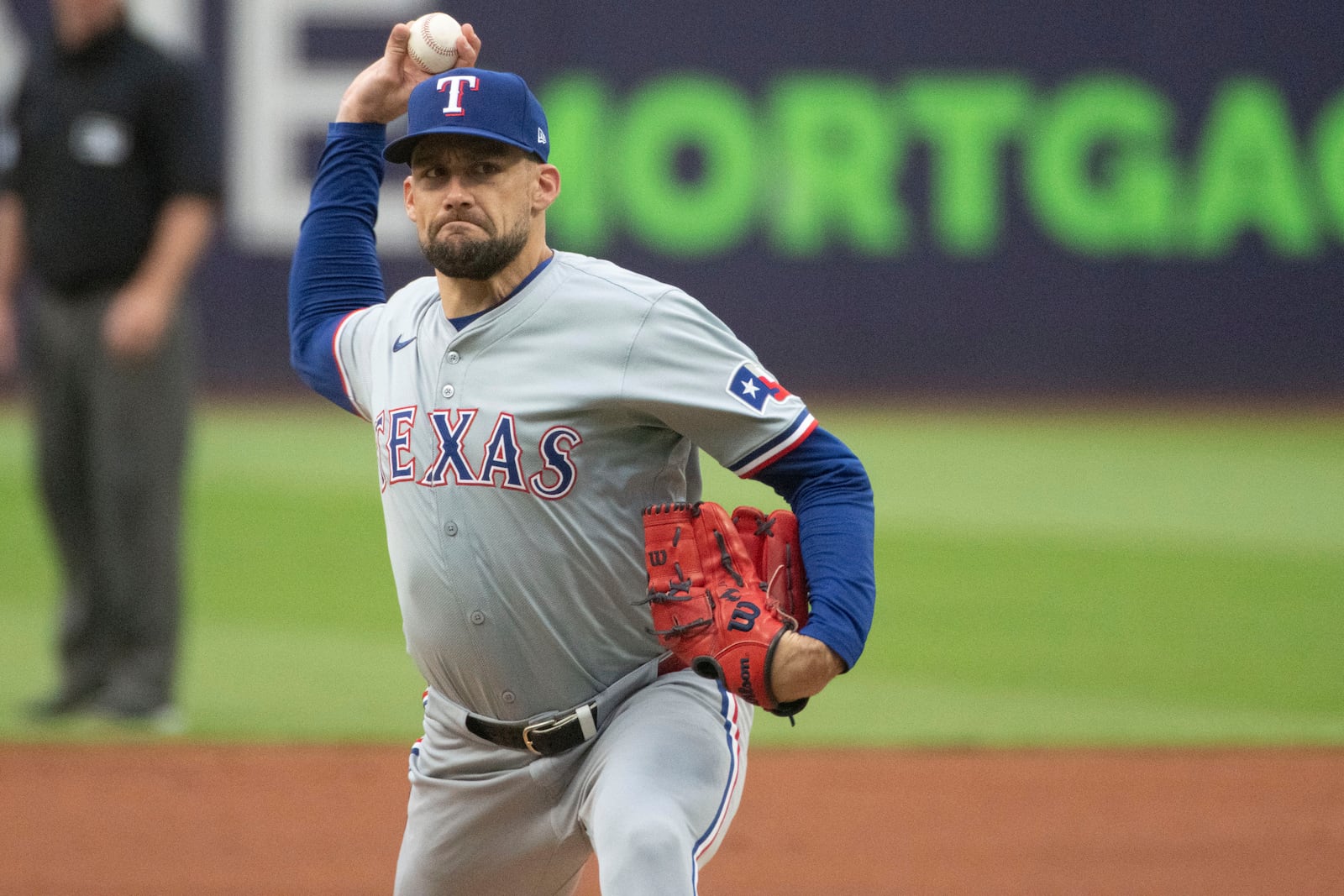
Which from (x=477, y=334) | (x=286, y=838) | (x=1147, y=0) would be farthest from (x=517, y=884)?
(x=1147, y=0)

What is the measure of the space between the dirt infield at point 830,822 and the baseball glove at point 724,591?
188 cm

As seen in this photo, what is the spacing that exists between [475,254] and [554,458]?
14.5 inches

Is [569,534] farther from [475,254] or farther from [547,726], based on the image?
[475,254]

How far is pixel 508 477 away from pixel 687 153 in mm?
13154

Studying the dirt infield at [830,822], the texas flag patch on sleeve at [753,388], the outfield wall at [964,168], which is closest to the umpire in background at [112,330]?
the dirt infield at [830,822]

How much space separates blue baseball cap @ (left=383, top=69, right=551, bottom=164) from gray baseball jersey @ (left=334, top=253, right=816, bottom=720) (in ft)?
0.87

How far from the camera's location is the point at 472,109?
3.04 metres

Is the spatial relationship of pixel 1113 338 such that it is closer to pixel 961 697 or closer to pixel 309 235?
pixel 961 697

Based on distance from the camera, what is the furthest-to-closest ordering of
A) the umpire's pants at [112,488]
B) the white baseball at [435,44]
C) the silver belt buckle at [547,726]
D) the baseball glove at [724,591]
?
the umpire's pants at [112,488], the white baseball at [435,44], the silver belt buckle at [547,726], the baseball glove at [724,591]

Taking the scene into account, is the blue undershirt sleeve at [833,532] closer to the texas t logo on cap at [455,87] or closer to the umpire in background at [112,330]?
the texas t logo on cap at [455,87]

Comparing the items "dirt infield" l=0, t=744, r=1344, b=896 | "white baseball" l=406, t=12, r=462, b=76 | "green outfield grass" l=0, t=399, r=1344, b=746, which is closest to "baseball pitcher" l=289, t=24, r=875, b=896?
"white baseball" l=406, t=12, r=462, b=76

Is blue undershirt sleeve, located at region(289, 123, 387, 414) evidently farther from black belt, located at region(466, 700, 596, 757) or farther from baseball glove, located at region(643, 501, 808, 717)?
baseball glove, located at region(643, 501, 808, 717)

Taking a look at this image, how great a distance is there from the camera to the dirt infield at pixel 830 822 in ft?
15.8

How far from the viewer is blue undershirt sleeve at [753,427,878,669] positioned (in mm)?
2875
